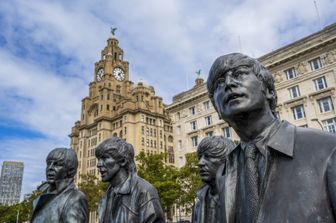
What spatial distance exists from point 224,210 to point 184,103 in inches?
1445

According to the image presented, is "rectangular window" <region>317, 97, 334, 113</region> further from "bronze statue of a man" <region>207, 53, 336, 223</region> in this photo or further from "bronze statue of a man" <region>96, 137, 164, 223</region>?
"bronze statue of a man" <region>207, 53, 336, 223</region>

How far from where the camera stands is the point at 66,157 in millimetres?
4047

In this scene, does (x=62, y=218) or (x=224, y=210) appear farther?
(x=62, y=218)

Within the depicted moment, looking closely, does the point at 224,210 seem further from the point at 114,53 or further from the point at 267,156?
the point at 114,53

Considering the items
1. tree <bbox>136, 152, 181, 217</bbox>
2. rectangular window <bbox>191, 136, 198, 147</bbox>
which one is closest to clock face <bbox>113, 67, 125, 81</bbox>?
rectangular window <bbox>191, 136, 198, 147</bbox>

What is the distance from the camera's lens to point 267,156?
4.85 ft

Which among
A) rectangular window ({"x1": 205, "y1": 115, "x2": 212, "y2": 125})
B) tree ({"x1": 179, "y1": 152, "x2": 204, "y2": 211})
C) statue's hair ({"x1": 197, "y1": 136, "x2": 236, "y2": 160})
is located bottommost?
statue's hair ({"x1": 197, "y1": 136, "x2": 236, "y2": 160})

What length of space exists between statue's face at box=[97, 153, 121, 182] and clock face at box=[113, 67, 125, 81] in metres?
74.0

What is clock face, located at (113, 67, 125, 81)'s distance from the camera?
76.6 metres

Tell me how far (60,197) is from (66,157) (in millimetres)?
547

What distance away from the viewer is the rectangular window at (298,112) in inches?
1092

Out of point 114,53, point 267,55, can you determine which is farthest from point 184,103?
point 114,53

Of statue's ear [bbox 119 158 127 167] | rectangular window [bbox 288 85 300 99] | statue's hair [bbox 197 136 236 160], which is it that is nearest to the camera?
statue's hair [bbox 197 136 236 160]

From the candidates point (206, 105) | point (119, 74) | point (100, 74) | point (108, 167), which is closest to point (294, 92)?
point (206, 105)
